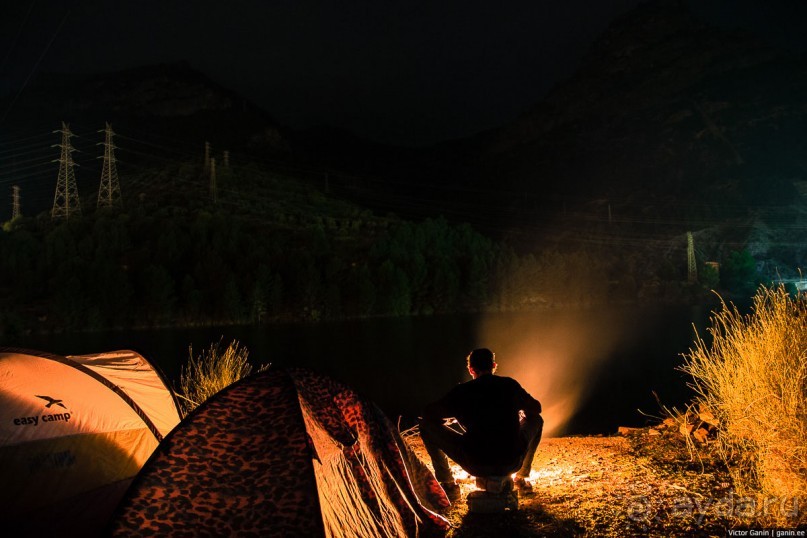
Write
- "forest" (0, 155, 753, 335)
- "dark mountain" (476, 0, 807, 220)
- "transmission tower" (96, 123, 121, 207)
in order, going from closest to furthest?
"forest" (0, 155, 753, 335)
"transmission tower" (96, 123, 121, 207)
"dark mountain" (476, 0, 807, 220)

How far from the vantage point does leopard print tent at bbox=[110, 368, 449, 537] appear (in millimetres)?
4078

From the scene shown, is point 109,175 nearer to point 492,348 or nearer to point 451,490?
point 492,348

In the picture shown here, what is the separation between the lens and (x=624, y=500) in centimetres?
535

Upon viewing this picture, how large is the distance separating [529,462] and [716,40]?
231072 millimetres

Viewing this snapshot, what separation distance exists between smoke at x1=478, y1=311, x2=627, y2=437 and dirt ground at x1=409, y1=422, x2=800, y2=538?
6657mm

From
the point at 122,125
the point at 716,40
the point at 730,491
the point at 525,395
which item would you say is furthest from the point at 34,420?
the point at 716,40

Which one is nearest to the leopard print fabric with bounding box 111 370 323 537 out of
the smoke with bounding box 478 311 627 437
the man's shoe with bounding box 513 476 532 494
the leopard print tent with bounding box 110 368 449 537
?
the leopard print tent with bounding box 110 368 449 537

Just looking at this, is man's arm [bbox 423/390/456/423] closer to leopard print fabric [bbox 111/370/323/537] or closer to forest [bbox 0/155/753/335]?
leopard print fabric [bbox 111/370/323/537]

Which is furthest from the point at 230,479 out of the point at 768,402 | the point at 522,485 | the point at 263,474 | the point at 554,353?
the point at 554,353

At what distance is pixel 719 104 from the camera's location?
137750 mm

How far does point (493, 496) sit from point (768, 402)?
9.16 feet

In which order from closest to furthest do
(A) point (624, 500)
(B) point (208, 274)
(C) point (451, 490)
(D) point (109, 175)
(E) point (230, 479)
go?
(E) point (230, 479)
(A) point (624, 500)
(C) point (451, 490)
(B) point (208, 274)
(D) point (109, 175)

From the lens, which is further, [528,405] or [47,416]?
[47,416]

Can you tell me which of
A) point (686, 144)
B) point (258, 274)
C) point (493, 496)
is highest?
point (686, 144)
